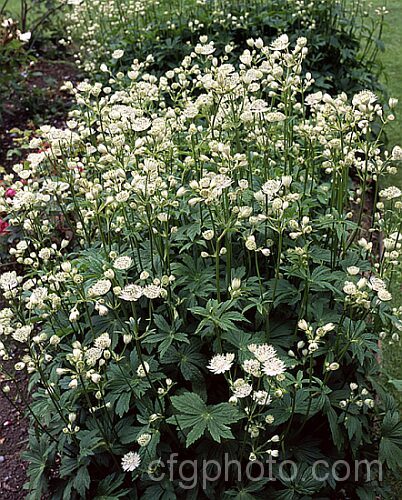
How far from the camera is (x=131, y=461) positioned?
209cm

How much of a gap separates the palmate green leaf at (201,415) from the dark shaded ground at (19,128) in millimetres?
1310

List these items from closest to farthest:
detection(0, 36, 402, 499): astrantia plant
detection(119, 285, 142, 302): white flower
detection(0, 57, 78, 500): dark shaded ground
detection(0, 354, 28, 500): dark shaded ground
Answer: detection(119, 285, 142, 302): white flower, detection(0, 36, 402, 499): astrantia plant, detection(0, 354, 28, 500): dark shaded ground, detection(0, 57, 78, 500): dark shaded ground

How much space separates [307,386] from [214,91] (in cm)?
127

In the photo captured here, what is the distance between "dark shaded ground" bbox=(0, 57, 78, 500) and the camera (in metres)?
3.05

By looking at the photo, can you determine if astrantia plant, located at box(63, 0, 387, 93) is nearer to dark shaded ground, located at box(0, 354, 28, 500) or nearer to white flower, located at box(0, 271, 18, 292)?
dark shaded ground, located at box(0, 354, 28, 500)

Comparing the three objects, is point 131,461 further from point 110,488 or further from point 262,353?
point 262,353

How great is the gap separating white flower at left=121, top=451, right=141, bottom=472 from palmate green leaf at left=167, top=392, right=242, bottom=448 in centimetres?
17

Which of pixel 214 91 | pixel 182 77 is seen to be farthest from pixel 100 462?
pixel 182 77

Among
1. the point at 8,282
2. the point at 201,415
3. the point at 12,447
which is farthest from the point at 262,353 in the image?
the point at 12,447

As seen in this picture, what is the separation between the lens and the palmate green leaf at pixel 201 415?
2.02 meters

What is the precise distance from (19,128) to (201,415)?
5005mm

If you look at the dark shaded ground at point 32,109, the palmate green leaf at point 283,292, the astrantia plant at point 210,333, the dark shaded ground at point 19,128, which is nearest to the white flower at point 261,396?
the astrantia plant at point 210,333

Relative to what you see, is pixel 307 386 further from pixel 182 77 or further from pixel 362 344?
pixel 182 77

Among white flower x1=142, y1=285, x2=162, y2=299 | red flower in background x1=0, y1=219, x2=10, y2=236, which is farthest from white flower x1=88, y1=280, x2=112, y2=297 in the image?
red flower in background x1=0, y1=219, x2=10, y2=236
